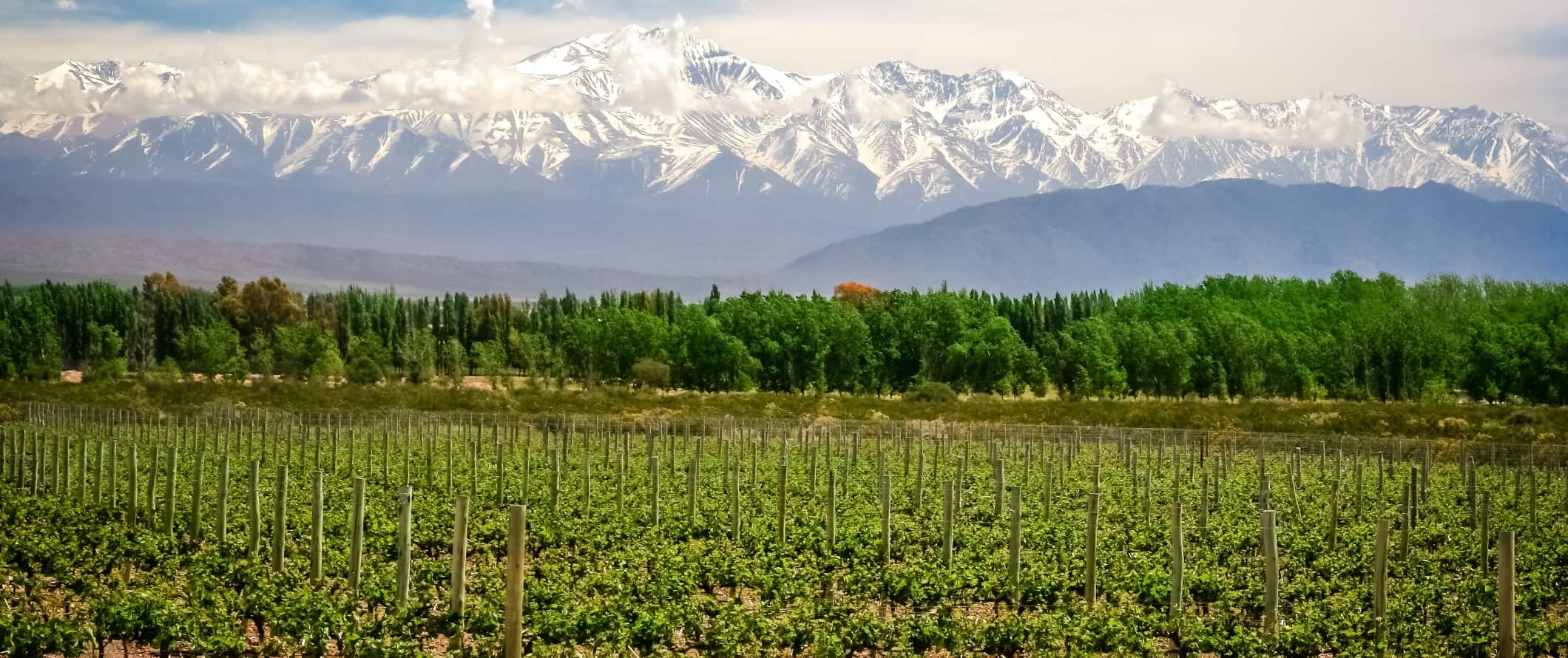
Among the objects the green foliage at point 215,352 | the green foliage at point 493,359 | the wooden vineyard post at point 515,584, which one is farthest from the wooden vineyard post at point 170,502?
the green foliage at point 493,359

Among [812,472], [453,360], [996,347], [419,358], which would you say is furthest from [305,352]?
[812,472]

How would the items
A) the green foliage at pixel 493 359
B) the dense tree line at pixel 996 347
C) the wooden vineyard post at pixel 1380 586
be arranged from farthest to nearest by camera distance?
the green foliage at pixel 493 359 < the dense tree line at pixel 996 347 < the wooden vineyard post at pixel 1380 586

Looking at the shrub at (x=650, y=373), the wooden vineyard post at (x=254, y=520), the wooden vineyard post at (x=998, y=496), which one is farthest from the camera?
the shrub at (x=650, y=373)

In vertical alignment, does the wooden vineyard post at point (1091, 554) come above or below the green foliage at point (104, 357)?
below

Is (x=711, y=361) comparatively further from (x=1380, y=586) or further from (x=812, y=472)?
(x=1380, y=586)

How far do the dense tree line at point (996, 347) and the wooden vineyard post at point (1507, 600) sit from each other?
→ 214ft

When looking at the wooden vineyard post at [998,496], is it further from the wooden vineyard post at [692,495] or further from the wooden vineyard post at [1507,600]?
the wooden vineyard post at [1507,600]

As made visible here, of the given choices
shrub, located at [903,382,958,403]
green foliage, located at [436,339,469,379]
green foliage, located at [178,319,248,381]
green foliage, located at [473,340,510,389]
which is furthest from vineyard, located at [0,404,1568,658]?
green foliage, located at [436,339,469,379]

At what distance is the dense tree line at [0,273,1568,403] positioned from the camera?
8275 centimetres

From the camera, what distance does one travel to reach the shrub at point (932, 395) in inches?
3024

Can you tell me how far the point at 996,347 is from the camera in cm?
8856

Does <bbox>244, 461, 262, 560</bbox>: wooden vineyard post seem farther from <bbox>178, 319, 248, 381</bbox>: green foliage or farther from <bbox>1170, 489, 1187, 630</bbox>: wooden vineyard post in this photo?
<bbox>178, 319, 248, 381</bbox>: green foliage

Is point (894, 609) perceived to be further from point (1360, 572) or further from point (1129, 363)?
point (1129, 363)

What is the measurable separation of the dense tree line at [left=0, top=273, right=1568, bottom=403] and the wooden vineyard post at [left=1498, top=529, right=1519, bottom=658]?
6520 cm
